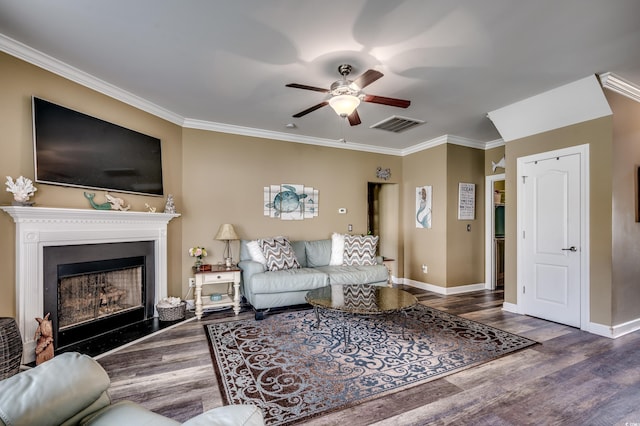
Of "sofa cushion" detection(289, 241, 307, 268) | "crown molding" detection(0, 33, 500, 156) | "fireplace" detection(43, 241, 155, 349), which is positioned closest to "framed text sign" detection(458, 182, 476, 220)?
"crown molding" detection(0, 33, 500, 156)

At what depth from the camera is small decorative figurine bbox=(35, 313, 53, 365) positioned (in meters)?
2.50

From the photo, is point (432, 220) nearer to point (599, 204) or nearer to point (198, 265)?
point (599, 204)

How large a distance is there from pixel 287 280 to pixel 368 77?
103 inches

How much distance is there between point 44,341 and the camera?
2523mm

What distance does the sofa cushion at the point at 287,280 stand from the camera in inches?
151

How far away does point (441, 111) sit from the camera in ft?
13.1

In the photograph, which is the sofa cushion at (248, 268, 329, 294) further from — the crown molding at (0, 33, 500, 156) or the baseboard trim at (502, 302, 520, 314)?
the baseboard trim at (502, 302, 520, 314)

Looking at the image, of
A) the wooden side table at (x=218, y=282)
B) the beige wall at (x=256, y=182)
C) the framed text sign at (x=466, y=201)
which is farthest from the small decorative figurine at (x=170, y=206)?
the framed text sign at (x=466, y=201)

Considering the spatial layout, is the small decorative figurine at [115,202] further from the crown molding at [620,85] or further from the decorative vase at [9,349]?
the crown molding at [620,85]

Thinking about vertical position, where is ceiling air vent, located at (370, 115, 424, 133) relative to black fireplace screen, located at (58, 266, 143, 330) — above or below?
above

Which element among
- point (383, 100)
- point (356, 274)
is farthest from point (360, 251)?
point (383, 100)

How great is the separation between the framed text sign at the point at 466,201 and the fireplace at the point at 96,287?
4823mm

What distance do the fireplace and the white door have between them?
15.7 feet

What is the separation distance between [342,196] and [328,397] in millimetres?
3794
